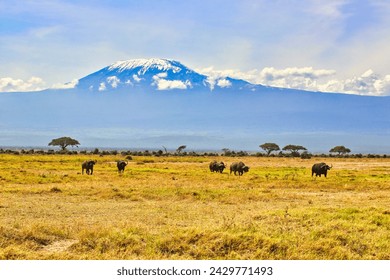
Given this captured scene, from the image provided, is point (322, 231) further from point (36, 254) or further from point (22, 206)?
point (22, 206)

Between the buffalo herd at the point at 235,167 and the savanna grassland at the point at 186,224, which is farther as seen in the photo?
the buffalo herd at the point at 235,167

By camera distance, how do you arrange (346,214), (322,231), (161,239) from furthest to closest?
(346,214) → (322,231) → (161,239)

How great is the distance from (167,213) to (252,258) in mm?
6667

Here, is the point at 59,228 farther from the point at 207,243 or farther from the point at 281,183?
the point at 281,183

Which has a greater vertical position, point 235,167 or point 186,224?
point 235,167

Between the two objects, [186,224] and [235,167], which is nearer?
[186,224]

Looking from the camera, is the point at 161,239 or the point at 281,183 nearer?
the point at 161,239

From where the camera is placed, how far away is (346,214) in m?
18.2

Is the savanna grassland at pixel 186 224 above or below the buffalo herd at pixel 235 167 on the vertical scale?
below

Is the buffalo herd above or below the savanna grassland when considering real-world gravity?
above

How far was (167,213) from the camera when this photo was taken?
1839cm

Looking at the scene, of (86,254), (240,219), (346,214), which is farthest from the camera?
(346,214)

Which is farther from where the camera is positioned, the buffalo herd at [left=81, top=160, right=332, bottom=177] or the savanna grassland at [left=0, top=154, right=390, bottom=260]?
the buffalo herd at [left=81, top=160, right=332, bottom=177]
